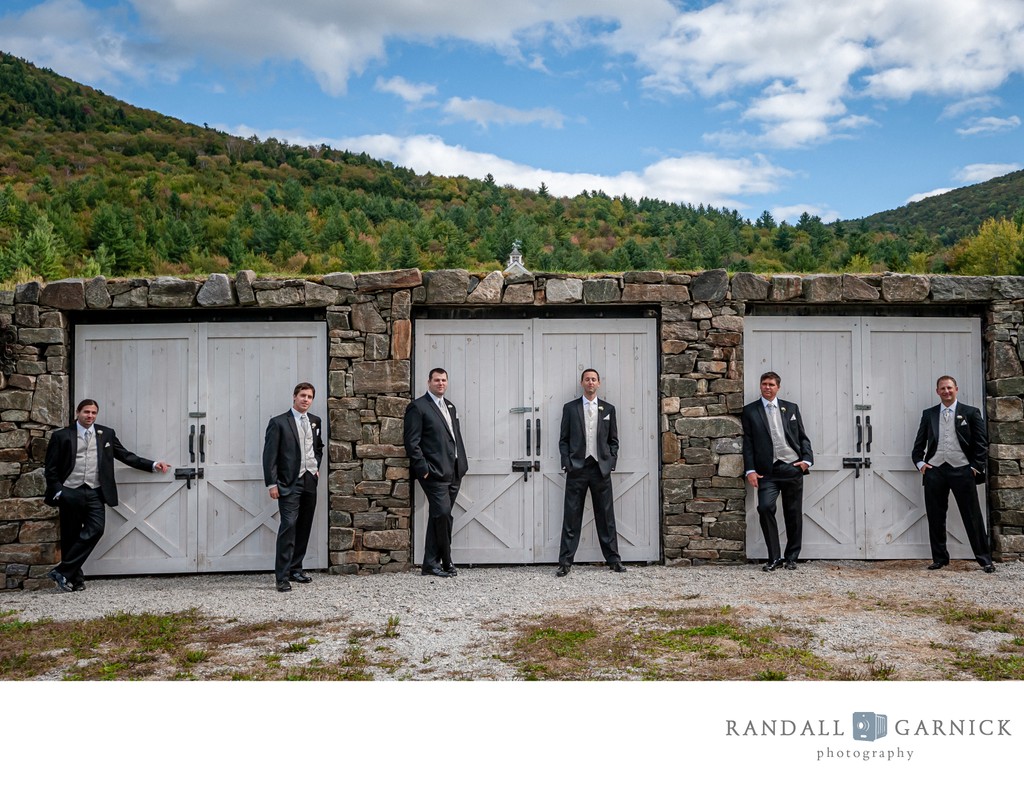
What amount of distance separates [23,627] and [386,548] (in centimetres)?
296

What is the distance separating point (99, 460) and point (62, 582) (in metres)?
1.13

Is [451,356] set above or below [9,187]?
below

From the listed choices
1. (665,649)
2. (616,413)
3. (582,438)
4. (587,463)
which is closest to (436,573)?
(587,463)

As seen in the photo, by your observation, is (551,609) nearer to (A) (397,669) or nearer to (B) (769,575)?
(A) (397,669)

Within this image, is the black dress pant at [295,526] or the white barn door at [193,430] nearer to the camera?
the black dress pant at [295,526]

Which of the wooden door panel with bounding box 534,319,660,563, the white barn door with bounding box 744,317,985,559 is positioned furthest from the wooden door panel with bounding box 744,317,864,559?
the wooden door panel with bounding box 534,319,660,563

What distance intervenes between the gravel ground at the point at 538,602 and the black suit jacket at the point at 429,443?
0.98 m

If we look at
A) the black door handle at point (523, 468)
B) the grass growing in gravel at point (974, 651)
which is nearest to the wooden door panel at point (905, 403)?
the grass growing in gravel at point (974, 651)

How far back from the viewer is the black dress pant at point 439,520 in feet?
23.6

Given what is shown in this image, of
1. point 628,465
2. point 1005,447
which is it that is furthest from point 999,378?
point 628,465

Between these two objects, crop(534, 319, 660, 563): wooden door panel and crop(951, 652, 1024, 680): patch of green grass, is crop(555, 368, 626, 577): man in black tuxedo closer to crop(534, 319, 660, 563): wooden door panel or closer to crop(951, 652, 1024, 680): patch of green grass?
crop(534, 319, 660, 563): wooden door panel

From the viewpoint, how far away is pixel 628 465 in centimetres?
783
